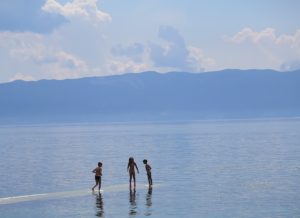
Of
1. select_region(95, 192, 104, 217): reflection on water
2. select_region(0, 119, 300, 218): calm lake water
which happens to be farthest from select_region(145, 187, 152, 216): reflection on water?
select_region(95, 192, 104, 217): reflection on water

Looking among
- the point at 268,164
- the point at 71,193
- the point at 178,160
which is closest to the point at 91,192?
the point at 71,193

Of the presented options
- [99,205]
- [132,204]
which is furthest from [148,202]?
[99,205]

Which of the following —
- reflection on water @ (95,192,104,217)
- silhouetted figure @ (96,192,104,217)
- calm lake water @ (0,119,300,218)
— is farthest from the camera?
calm lake water @ (0,119,300,218)

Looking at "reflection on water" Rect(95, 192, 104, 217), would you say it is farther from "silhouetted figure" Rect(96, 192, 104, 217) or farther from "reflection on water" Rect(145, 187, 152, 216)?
"reflection on water" Rect(145, 187, 152, 216)

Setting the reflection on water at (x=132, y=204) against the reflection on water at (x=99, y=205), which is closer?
the reflection on water at (x=132, y=204)

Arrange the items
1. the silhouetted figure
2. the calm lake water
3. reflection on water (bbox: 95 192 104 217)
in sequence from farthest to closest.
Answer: the calm lake water < reflection on water (bbox: 95 192 104 217) < the silhouetted figure

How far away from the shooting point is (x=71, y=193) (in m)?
35.5

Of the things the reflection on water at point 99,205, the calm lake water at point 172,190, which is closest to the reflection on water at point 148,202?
the calm lake water at point 172,190

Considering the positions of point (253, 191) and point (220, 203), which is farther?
point (253, 191)

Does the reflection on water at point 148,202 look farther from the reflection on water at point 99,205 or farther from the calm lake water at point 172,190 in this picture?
the reflection on water at point 99,205

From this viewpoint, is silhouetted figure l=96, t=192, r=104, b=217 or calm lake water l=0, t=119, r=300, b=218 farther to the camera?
calm lake water l=0, t=119, r=300, b=218

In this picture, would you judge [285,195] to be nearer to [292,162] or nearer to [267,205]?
[267,205]

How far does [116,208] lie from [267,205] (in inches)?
306

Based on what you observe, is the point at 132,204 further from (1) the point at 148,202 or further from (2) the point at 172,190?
(2) the point at 172,190
